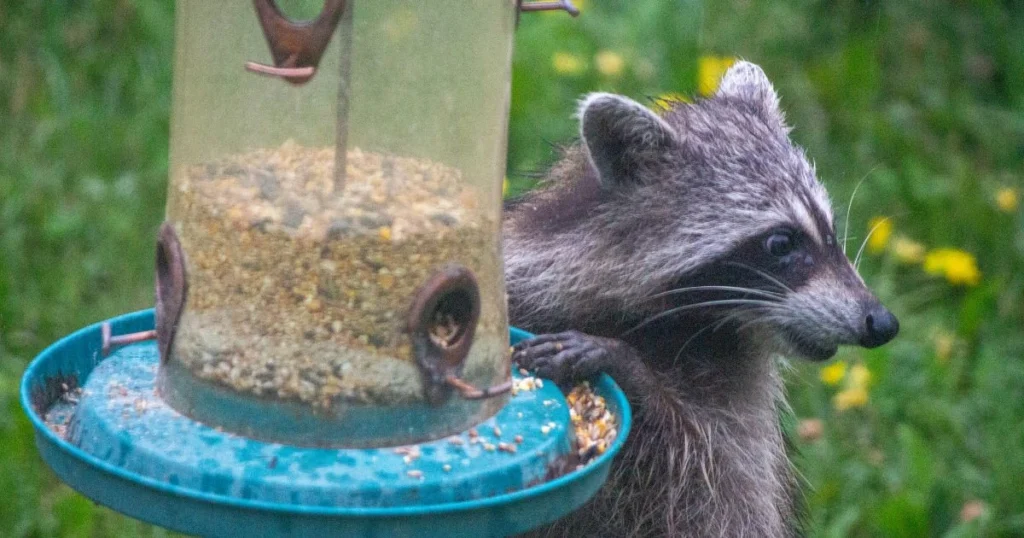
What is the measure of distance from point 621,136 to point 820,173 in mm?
3579

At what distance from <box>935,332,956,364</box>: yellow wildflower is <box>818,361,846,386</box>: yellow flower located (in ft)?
1.63

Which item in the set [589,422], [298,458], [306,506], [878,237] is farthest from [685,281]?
[878,237]

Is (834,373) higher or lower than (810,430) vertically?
higher

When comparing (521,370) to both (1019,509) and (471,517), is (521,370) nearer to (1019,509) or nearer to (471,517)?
(471,517)

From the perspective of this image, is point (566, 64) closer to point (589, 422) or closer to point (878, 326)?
point (878, 326)

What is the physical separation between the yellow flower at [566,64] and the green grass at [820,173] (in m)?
0.05

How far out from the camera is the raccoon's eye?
3934 mm

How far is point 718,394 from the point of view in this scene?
4.17 meters

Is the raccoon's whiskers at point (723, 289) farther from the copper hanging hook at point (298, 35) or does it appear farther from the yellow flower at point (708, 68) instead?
the yellow flower at point (708, 68)

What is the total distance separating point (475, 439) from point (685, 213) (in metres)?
1.34

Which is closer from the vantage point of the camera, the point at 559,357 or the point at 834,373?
the point at 559,357

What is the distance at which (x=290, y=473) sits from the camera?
2.57 meters

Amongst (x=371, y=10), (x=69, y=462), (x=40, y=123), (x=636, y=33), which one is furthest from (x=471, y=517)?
(x=636, y=33)

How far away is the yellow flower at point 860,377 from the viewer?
5754 millimetres
